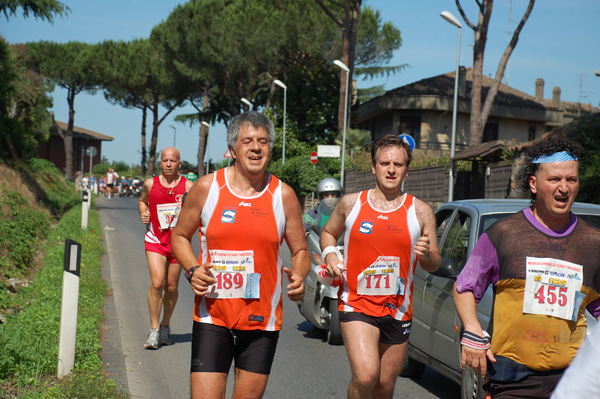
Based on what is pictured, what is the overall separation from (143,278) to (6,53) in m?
11.8

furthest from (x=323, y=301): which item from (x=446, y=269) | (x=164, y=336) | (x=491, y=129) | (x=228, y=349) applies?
(x=491, y=129)

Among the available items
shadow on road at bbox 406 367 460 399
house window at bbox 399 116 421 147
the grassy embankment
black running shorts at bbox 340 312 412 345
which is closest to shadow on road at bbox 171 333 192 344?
the grassy embankment

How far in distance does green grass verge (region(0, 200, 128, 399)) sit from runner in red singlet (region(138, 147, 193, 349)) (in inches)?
26.1

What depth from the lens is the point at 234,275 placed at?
410cm

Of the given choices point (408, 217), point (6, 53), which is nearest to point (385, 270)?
point (408, 217)

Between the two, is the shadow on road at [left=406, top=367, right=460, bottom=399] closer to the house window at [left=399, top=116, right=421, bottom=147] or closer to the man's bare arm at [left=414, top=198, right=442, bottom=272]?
the man's bare arm at [left=414, top=198, right=442, bottom=272]

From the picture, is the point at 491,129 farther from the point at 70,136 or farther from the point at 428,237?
the point at 428,237

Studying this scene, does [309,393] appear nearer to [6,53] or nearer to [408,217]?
[408,217]

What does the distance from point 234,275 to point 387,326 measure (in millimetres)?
1216

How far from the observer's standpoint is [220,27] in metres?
48.2

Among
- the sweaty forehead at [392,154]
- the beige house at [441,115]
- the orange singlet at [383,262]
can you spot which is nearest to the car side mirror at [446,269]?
the orange singlet at [383,262]

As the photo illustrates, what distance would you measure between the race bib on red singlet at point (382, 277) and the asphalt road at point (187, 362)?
6.53 ft

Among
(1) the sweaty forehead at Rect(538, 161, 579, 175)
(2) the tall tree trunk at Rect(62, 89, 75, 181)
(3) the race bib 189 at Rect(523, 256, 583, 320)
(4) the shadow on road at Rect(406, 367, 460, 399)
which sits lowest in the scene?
(4) the shadow on road at Rect(406, 367, 460, 399)

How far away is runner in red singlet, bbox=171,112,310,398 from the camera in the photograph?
407 cm
